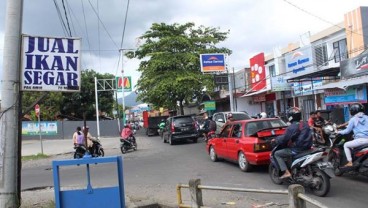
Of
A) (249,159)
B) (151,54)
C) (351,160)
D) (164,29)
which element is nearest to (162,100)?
(151,54)

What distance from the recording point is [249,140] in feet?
36.8

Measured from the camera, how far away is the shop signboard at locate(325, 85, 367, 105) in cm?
1961

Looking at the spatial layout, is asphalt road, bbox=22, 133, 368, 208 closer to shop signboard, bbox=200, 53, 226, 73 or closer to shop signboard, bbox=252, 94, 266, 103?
shop signboard, bbox=200, 53, 226, 73

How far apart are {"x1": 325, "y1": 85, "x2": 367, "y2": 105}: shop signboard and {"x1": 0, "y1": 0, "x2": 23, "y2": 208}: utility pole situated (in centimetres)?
1717

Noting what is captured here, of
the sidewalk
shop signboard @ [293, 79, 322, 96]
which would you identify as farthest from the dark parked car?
shop signboard @ [293, 79, 322, 96]

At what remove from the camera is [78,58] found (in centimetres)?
692

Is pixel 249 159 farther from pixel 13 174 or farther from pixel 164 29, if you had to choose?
pixel 164 29

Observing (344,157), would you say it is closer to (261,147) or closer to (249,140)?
(261,147)

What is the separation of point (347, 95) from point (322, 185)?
46.8 feet

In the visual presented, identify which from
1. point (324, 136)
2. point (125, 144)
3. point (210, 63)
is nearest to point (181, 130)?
point (125, 144)

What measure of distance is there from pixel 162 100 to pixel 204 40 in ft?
23.3

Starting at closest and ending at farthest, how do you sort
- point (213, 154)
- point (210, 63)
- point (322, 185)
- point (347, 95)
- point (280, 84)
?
point (322, 185), point (213, 154), point (347, 95), point (280, 84), point (210, 63)

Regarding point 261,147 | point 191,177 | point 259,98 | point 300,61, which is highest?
point 300,61

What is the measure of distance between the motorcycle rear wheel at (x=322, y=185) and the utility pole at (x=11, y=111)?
18.1 feet
